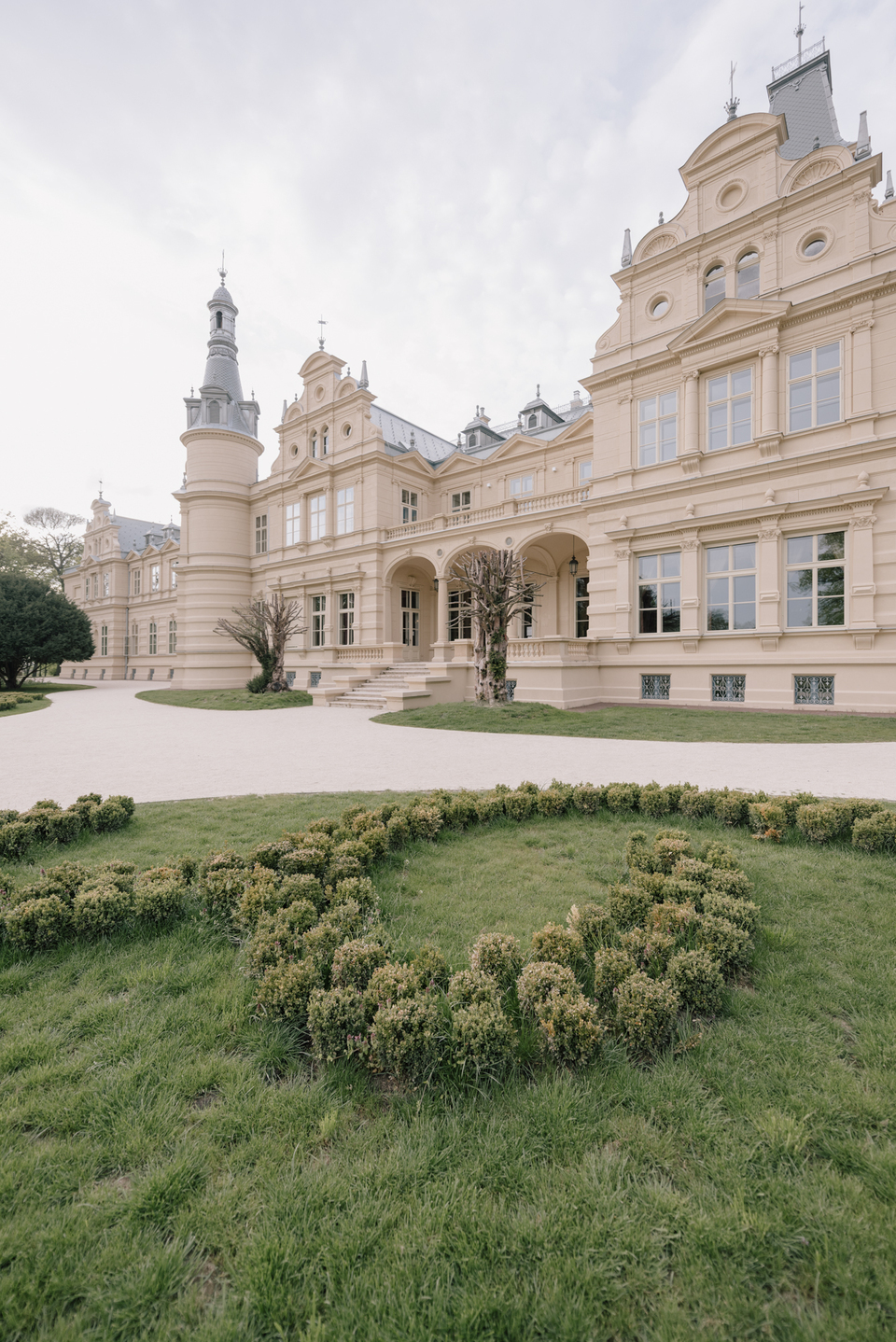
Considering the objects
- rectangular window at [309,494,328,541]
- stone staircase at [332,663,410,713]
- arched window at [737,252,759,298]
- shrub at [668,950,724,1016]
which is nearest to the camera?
shrub at [668,950,724,1016]

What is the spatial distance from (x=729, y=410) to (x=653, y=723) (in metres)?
10.3

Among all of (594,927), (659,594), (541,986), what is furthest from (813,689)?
(541,986)

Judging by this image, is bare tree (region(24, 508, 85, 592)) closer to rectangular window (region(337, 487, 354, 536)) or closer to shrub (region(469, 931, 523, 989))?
rectangular window (region(337, 487, 354, 536))

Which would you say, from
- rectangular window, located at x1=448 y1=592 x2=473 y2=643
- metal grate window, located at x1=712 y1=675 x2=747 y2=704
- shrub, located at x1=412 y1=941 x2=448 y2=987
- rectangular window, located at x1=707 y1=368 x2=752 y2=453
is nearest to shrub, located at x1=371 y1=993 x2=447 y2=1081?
shrub, located at x1=412 y1=941 x2=448 y2=987

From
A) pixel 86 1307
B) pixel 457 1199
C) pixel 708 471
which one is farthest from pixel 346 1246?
pixel 708 471

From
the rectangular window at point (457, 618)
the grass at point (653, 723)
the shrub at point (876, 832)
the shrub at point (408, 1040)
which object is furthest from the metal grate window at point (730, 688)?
the shrub at point (408, 1040)

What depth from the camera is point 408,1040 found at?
2.32 metres

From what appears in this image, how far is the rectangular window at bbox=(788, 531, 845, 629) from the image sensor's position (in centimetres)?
1473

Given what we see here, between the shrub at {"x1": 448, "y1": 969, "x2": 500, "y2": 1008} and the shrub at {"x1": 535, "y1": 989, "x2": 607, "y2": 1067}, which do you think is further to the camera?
the shrub at {"x1": 448, "y1": 969, "x2": 500, "y2": 1008}

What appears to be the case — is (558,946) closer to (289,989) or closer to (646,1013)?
(646,1013)

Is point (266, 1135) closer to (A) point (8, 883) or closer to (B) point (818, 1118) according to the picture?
(B) point (818, 1118)

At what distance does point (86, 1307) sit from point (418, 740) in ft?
33.1

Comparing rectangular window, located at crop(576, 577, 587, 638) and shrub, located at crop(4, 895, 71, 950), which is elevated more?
rectangular window, located at crop(576, 577, 587, 638)

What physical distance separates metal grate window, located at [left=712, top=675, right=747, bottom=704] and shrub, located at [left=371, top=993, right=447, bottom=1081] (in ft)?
52.0
